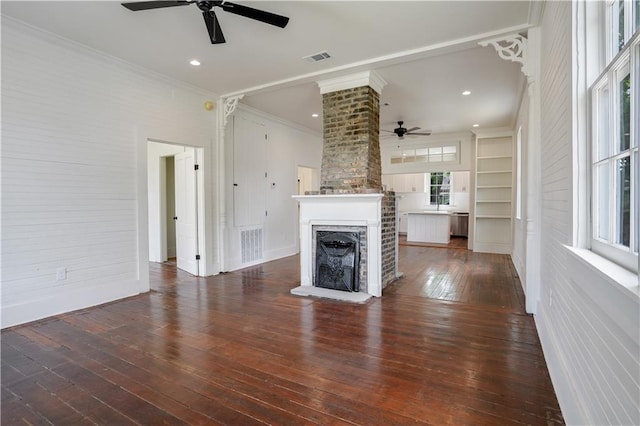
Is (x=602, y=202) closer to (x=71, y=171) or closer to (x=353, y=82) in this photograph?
(x=353, y=82)

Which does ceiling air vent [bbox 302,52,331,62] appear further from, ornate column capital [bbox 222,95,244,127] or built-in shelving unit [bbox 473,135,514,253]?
built-in shelving unit [bbox 473,135,514,253]

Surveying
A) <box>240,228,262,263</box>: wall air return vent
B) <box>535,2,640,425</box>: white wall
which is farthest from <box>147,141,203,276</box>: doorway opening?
Result: <box>535,2,640,425</box>: white wall

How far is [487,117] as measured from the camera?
6.70 metres

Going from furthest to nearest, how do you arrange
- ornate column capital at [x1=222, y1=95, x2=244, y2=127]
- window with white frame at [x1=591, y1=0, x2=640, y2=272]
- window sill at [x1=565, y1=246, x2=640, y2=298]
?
ornate column capital at [x1=222, y1=95, x2=244, y2=127]
window with white frame at [x1=591, y1=0, x2=640, y2=272]
window sill at [x1=565, y1=246, x2=640, y2=298]

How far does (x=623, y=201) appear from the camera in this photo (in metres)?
1.27

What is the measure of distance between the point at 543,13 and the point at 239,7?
2.72 meters

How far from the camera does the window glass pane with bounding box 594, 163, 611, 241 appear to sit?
4.71 feet

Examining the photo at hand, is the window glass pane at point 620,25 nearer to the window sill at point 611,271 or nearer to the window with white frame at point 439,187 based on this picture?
the window sill at point 611,271

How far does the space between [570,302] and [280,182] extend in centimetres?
584

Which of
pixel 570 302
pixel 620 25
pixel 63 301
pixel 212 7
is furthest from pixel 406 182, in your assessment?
pixel 620 25

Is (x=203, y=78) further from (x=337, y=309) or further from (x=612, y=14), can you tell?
(x=612, y=14)

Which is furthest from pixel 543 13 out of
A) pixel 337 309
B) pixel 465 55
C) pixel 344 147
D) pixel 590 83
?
pixel 337 309

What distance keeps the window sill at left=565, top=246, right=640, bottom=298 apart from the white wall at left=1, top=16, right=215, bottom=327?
4.53 metres

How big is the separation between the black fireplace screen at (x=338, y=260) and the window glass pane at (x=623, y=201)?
3026 mm
